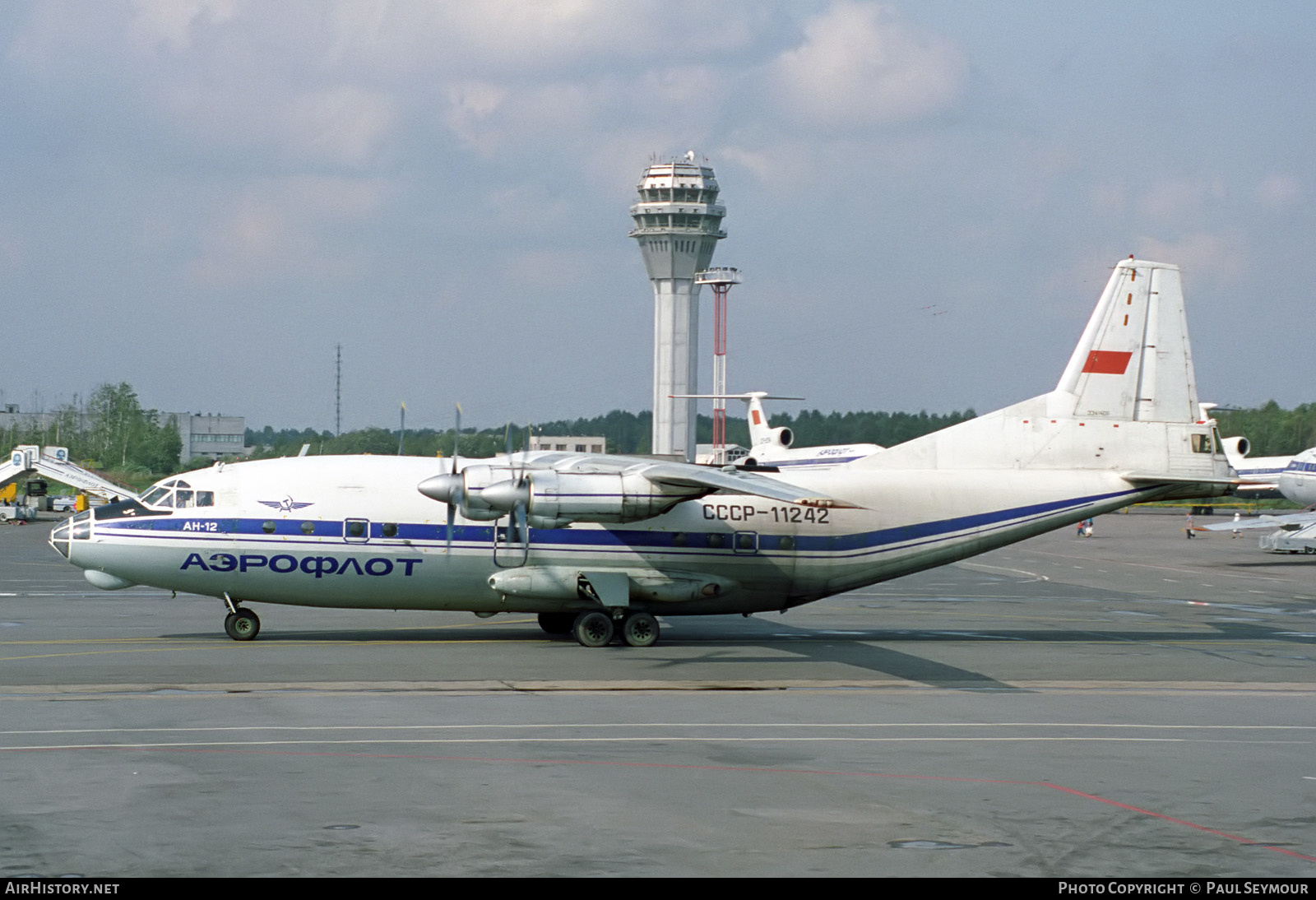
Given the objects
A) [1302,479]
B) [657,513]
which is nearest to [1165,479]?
[657,513]

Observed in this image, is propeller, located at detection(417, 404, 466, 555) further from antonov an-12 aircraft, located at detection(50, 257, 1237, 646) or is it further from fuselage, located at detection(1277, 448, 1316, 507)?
fuselage, located at detection(1277, 448, 1316, 507)

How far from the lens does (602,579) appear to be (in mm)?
27812

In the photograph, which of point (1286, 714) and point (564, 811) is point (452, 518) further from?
point (1286, 714)

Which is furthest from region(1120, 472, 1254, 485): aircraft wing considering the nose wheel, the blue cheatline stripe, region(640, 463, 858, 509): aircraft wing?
the nose wheel

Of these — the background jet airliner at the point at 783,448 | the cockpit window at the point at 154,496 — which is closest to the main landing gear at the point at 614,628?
the cockpit window at the point at 154,496

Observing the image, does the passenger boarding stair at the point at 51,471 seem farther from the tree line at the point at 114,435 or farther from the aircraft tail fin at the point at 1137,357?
Answer: the aircraft tail fin at the point at 1137,357

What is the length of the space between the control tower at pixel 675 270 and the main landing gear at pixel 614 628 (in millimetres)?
121362

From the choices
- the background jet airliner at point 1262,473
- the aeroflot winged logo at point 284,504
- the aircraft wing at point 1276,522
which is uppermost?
the background jet airliner at point 1262,473

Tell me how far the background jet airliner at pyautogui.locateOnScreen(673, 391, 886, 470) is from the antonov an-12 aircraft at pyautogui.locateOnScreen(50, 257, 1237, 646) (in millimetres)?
22140

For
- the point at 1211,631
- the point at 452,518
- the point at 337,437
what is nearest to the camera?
the point at 452,518

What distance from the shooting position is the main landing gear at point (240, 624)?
89.8 ft

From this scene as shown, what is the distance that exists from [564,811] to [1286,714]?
1336 centimetres

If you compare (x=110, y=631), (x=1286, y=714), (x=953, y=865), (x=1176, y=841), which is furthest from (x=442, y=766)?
(x=110, y=631)

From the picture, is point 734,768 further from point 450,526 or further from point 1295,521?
point 1295,521
